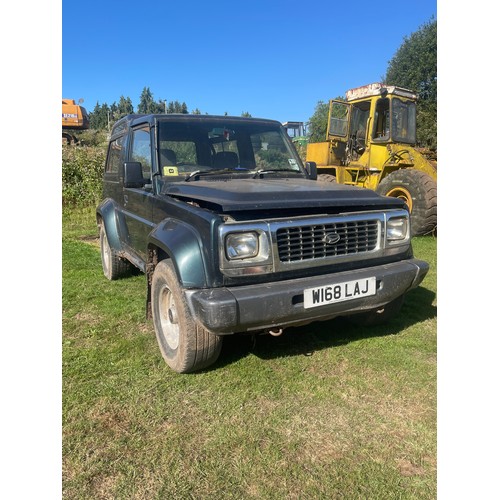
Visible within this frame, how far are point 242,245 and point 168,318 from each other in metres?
1.03

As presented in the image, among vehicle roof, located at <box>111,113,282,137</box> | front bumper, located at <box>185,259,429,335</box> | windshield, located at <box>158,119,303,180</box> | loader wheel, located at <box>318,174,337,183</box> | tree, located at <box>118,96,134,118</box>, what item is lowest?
front bumper, located at <box>185,259,429,335</box>

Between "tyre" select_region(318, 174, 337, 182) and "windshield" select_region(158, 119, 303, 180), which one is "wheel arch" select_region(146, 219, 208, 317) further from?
"tyre" select_region(318, 174, 337, 182)

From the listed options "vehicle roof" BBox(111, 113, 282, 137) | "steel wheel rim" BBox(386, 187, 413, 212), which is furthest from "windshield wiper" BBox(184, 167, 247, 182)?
"steel wheel rim" BBox(386, 187, 413, 212)

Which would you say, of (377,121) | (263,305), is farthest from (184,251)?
(377,121)

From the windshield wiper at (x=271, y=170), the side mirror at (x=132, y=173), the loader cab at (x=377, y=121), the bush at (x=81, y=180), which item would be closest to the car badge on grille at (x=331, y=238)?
the windshield wiper at (x=271, y=170)

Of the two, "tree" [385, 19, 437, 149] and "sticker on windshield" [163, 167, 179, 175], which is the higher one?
"tree" [385, 19, 437, 149]

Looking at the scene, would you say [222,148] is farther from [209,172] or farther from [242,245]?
[242,245]

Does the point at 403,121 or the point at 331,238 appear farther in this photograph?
the point at 403,121

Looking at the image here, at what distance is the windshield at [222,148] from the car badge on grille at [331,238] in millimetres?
1324

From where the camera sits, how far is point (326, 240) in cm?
288

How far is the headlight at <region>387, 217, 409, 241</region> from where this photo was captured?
3.25 meters

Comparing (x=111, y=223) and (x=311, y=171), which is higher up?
(x=311, y=171)

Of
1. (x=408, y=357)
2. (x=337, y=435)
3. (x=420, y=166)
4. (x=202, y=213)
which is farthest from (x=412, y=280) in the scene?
(x=420, y=166)

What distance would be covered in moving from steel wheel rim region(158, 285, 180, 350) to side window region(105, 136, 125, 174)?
228cm
